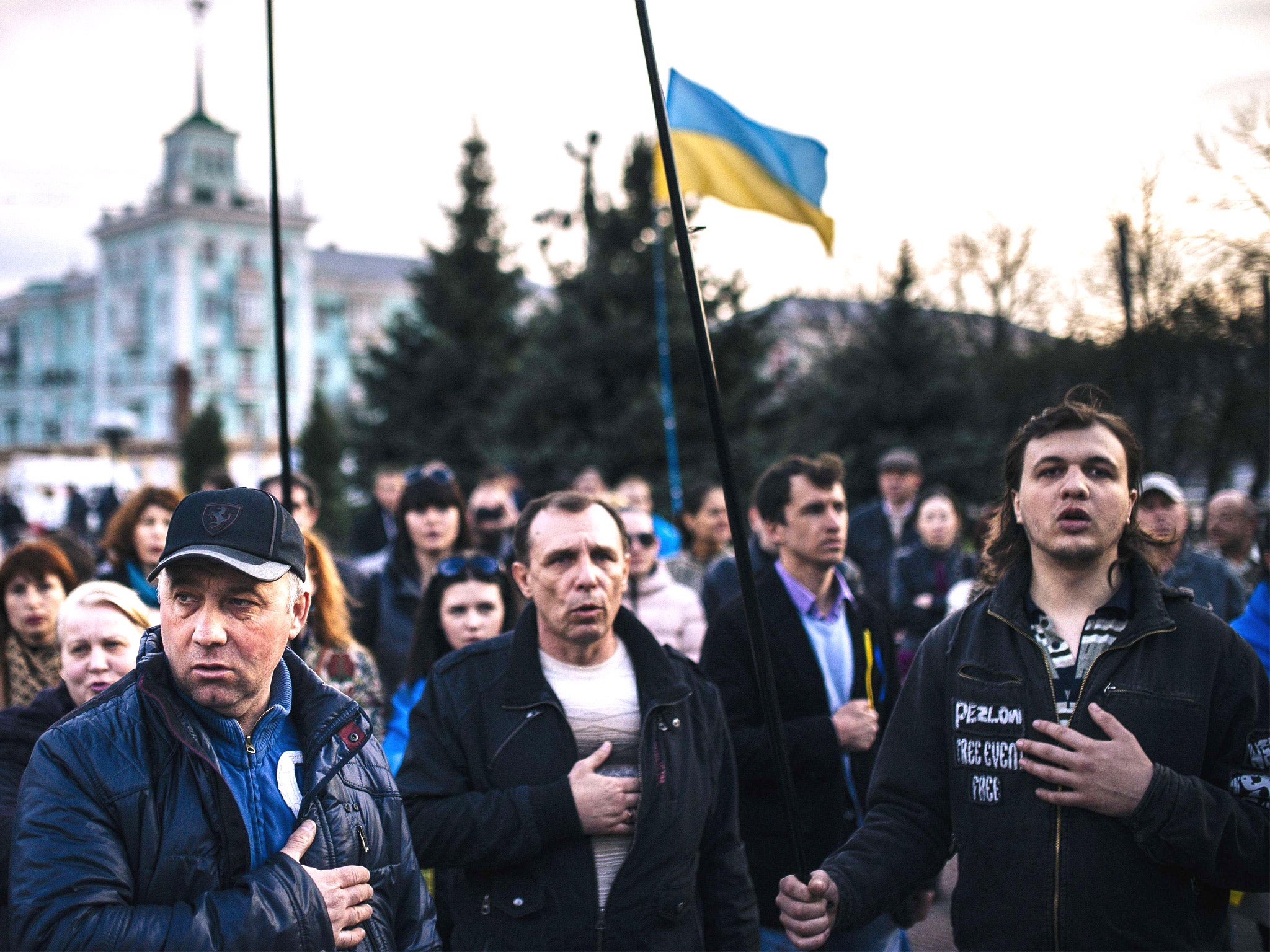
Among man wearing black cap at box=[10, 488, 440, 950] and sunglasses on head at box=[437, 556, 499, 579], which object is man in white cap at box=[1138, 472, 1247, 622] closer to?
sunglasses on head at box=[437, 556, 499, 579]

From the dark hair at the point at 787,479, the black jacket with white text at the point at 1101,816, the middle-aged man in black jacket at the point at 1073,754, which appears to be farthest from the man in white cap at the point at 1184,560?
the black jacket with white text at the point at 1101,816

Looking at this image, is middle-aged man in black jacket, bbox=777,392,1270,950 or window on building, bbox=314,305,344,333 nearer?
middle-aged man in black jacket, bbox=777,392,1270,950

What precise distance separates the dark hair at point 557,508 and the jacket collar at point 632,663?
20 centimetres

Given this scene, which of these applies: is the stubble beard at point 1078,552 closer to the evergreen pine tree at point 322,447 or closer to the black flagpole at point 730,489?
the black flagpole at point 730,489

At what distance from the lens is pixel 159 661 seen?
7.60 ft

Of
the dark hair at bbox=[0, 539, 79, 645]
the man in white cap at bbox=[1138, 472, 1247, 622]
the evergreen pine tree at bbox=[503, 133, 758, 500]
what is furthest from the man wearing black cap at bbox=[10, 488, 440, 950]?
the evergreen pine tree at bbox=[503, 133, 758, 500]

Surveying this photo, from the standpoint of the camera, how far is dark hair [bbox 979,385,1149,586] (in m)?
3.07

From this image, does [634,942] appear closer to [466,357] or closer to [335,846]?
[335,846]

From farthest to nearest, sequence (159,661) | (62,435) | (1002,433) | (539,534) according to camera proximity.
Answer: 1. (62,435)
2. (1002,433)
3. (539,534)
4. (159,661)

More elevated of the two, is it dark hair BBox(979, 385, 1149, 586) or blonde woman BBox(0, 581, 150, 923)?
dark hair BBox(979, 385, 1149, 586)

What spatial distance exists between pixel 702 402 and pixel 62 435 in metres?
79.7

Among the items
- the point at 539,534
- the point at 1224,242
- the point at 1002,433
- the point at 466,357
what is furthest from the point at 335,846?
the point at 466,357

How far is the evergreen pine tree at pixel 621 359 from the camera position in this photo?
16391 mm

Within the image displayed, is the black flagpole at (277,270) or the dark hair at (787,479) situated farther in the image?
the dark hair at (787,479)
